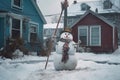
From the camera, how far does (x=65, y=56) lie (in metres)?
8.83

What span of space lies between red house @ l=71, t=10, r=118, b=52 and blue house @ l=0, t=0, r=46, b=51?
3916mm

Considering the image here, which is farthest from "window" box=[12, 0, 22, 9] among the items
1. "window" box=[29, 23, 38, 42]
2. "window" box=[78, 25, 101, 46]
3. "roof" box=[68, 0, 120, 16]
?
"roof" box=[68, 0, 120, 16]

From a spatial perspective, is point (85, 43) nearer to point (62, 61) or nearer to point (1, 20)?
point (1, 20)

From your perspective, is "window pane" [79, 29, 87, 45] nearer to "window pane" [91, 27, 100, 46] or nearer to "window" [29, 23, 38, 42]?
"window pane" [91, 27, 100, 46]

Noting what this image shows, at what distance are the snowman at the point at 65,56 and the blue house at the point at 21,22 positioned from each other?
8602mm

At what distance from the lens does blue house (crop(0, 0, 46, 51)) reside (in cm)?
1747

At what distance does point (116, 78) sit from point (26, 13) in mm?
15586

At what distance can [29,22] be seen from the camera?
68.2 feet

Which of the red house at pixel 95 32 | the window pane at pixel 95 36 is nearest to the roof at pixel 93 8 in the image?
the red house at pixel 95 32

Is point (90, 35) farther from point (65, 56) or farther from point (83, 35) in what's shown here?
point (65, 56)

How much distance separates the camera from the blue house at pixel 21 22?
57.3 ft

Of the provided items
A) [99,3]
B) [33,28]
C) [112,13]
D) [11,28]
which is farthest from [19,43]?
[99,3]

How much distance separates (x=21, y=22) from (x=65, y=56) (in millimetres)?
10788

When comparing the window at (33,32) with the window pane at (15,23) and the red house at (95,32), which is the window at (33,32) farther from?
the red house at (95,32)
